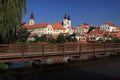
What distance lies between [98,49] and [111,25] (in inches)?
5610

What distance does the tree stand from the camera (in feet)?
74.1

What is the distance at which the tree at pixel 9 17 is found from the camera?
22.6m

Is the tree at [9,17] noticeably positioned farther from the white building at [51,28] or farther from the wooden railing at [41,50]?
the white building at [51,28]

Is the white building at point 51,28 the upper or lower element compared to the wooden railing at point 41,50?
upper

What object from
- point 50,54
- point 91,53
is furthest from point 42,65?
point 91,53

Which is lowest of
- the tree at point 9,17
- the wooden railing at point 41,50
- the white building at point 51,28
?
the wooden railing at point 41,50

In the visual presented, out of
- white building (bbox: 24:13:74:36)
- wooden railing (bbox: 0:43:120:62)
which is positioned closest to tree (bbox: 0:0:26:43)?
wooden railing (bbox: 0:43:120:62)

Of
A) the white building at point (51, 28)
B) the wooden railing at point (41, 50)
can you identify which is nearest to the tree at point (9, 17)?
the wooden railing at point (41, 50)

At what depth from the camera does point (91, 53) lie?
2780 centimetres

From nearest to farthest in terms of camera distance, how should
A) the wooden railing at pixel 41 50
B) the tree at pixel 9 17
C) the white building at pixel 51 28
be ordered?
the wooden railing at pixel 41 50, the tree at pixel 9 17, the white building at pixel 51 28

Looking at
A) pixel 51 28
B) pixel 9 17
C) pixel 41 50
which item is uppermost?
pixel 51 28

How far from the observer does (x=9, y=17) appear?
22.9 meters

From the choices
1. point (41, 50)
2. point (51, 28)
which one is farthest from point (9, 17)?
point (51, 28)

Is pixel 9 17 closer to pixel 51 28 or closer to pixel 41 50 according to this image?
pixel 41 50
